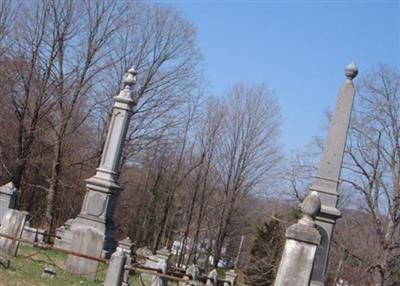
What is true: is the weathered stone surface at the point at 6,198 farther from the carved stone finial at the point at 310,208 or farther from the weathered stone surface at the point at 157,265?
the carved stone finial at the point at 310,208

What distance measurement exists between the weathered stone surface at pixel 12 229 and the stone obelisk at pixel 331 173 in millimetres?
6019

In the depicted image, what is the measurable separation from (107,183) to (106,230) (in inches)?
49.6

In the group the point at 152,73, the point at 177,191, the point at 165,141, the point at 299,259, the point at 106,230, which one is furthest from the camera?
the point at 177,191

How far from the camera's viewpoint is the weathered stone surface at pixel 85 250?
11.3 m

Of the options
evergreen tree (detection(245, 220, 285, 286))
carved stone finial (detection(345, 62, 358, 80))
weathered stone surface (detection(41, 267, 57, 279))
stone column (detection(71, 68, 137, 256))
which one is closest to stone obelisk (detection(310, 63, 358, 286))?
carved stone finial (detection(345, 62, 358, 80))

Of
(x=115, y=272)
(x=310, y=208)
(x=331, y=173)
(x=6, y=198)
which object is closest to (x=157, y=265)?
(x=115, y=272)

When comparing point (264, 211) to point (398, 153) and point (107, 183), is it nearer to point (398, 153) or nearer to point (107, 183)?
point (398, 153)

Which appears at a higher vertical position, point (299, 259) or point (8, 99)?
point (8, 99)

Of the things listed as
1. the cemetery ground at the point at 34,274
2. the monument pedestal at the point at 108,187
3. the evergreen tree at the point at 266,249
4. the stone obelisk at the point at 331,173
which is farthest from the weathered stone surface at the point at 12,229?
the evergreen tree at the point at 266,249

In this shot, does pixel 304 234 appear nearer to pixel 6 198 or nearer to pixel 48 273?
pixel 48 273

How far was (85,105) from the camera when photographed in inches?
990

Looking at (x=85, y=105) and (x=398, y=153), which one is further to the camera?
(x=85, y=105)

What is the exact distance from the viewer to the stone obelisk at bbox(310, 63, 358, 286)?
10.5 metres

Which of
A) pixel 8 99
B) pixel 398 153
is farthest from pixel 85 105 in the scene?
pixel 398 153
